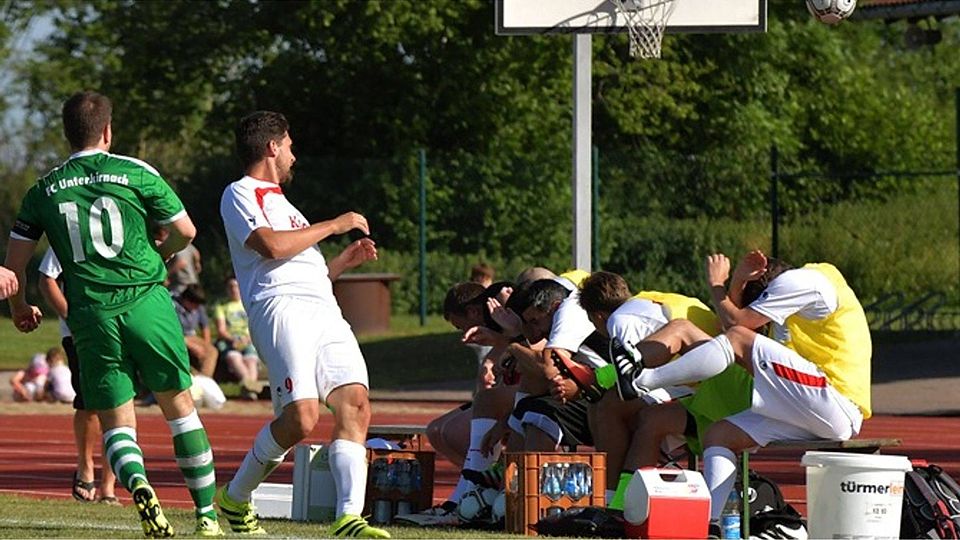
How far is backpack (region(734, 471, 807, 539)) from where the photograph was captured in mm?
9688

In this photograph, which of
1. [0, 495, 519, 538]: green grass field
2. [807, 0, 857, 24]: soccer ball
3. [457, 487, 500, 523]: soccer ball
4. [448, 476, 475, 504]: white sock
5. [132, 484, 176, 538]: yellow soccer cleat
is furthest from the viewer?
[807, 0, 857, 24]: soccer ball

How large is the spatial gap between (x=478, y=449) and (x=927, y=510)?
233 centimetres

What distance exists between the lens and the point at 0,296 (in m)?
8.71

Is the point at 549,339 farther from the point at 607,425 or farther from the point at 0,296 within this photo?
the point at 0,296

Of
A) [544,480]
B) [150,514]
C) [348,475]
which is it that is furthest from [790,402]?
[150,514]

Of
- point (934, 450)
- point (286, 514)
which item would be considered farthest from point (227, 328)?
point (286, 514)

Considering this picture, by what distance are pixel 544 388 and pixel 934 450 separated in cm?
627

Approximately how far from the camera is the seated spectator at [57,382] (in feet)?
73.3

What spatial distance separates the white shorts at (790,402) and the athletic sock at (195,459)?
244 centimetres

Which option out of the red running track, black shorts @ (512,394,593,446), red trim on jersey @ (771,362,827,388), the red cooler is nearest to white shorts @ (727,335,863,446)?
red trim on jersey @ (771,362,827,388)

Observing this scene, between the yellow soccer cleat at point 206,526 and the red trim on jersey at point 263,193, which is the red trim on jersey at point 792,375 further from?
the yellow soccer cleat at point 206,526

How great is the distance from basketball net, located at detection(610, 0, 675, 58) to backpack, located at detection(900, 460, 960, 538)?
6509 millimetres

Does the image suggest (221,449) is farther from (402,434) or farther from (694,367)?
(694,367)

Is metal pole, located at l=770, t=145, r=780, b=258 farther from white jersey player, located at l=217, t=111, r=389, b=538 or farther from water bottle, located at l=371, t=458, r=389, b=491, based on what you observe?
white jersey player, located at l=217, t=111, r=389, b=538
